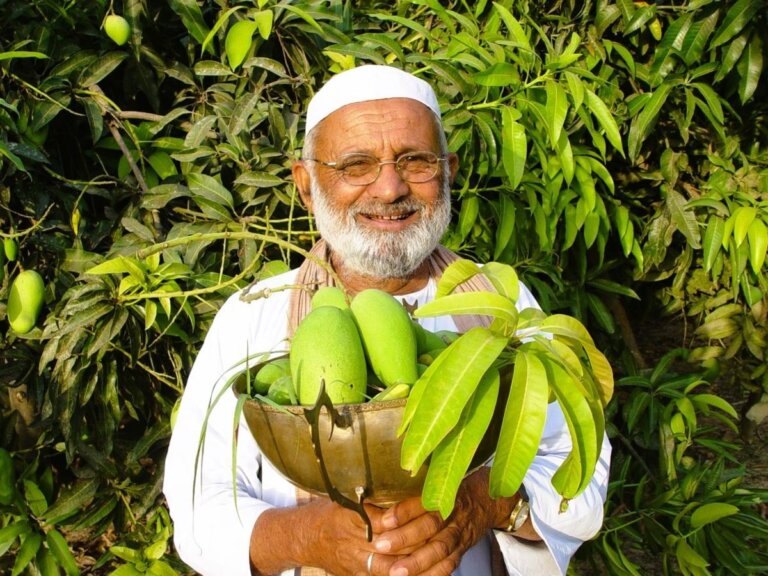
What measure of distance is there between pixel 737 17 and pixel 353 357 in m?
1.86

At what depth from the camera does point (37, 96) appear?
191 centimetres

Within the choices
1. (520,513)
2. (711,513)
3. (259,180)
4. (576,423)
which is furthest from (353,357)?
(711,513)

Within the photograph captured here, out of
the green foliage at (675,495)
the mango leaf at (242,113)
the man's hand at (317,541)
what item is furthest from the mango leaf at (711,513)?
the mango leaf at (242,113)

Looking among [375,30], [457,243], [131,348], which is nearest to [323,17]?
[375,30]

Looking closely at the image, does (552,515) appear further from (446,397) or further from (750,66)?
(750,66)

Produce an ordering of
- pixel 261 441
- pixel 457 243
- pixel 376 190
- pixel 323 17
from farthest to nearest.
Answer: pixel 457 243, pixel 323 17, pixel 376 190, pixel 261 441

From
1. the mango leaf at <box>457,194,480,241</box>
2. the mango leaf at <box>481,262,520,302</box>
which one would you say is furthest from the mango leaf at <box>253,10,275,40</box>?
the mango leaf at <box>481,262,520,302</box>

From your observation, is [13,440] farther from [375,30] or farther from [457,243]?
[375,30]

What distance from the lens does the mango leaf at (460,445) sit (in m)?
0.82

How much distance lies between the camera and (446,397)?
0.77 m

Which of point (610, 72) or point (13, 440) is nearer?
point (13, 440)

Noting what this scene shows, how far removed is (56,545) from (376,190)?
1.28 metres

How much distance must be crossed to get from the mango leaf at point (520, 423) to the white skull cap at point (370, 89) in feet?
2.68

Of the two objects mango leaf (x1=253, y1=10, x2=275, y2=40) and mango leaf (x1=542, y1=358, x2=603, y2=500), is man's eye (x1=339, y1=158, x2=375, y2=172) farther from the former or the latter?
mango leaf (x1=542, y1=358, x2=603, y2=500)
